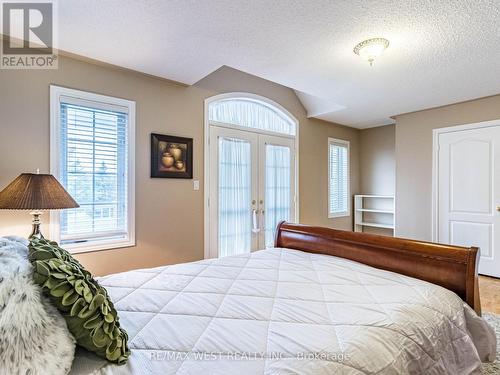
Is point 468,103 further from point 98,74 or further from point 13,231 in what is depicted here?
point 13,231

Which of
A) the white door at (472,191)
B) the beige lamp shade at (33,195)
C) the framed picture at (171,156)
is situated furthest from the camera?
the white door at (472,191)

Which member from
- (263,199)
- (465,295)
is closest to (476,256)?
(465,295)

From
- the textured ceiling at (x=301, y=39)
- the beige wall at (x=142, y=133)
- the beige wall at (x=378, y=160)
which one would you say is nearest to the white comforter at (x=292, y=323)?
the beige wall at (x=142, y=133)

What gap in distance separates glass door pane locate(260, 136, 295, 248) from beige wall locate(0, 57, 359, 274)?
0.75 m

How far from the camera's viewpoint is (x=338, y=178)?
5.30m

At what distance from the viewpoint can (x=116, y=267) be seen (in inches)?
111

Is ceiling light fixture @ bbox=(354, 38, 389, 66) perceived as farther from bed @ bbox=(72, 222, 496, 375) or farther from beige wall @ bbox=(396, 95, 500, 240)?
beige wall @ bbox=(396, 95, 500, 240)

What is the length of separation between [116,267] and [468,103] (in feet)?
15.6

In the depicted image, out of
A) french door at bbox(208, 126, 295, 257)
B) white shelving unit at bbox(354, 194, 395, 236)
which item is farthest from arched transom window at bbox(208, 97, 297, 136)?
white shelving unit at bbox(354, 194, 395, 236)

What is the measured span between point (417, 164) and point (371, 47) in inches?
106

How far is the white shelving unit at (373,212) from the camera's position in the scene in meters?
5.22

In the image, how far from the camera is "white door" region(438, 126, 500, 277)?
3.70m

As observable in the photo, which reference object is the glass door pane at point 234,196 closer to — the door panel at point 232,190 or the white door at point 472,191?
the door panel at point 232,190

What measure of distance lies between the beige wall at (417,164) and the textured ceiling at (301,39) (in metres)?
0.66
